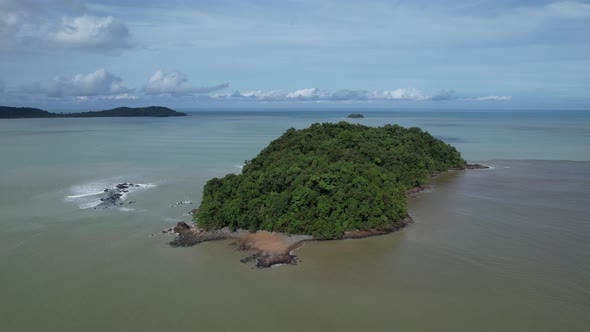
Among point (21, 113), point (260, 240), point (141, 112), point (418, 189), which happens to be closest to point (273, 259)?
point (260, 240)

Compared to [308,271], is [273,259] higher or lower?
higher

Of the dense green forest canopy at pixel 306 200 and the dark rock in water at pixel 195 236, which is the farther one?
the dense green forest canopy at pixel 306 200

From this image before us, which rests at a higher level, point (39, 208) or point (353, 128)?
point (353, 128)

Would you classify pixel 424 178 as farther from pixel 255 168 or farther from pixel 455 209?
pixel 255 168

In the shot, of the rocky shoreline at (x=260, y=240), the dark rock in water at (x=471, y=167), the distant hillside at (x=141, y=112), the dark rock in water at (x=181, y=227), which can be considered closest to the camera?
the rocky shoreline at (x=260, y=240)

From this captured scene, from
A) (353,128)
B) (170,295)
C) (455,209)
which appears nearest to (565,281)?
(455,209)

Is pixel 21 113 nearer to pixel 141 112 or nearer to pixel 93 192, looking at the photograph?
pixel 141 112

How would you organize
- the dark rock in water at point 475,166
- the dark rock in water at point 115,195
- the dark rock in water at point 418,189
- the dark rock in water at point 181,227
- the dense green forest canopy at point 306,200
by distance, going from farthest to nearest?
the dark rock in water at point 475,166, the dark rock in water at point 418,189, the dark rock in water at point 115,195, the dark rock in water at point 181,227, the dense green forest canopy at point 306,200

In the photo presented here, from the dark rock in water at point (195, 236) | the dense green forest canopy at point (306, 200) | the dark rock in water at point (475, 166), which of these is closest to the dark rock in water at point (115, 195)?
the dense green forest canopy at point (306, 200)

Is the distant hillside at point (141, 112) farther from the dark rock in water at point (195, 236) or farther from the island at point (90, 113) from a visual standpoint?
the dark rock in water at point (195, 236)
